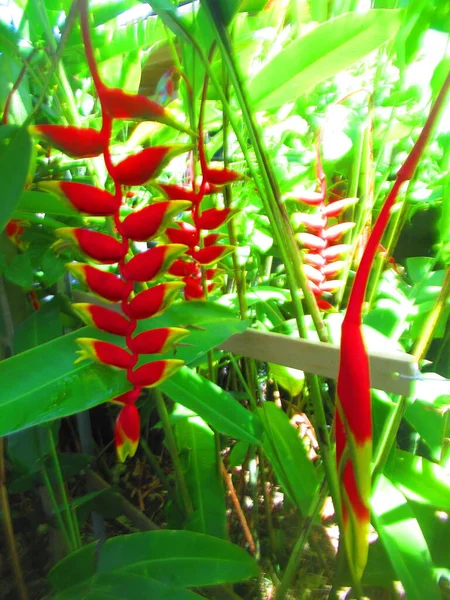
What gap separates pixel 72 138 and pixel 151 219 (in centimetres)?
7

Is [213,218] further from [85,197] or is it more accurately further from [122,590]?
[122,590]

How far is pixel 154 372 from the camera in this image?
356 mm

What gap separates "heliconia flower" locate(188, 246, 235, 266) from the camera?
0.45 metres

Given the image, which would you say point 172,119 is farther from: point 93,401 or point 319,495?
point 319,495

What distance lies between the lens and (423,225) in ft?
3.08

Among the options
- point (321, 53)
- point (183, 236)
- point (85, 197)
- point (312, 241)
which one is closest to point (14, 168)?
point (85, 197)

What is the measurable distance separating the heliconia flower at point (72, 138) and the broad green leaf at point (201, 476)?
405 mm

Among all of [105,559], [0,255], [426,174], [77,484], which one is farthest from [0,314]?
[426,174]

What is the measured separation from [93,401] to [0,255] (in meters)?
0.28

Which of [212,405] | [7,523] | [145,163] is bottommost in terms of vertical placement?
[7,523]

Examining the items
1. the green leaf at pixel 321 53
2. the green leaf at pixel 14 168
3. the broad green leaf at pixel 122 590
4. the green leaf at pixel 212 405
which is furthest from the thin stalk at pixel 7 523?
the green leaf at pixel 321 53

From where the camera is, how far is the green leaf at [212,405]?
1.53 feet

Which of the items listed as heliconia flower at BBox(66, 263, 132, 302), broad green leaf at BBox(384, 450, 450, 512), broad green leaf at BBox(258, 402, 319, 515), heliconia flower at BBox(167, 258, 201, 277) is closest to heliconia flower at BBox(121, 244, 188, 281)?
heliconia flower at BBox(66, 263, 132, 302)

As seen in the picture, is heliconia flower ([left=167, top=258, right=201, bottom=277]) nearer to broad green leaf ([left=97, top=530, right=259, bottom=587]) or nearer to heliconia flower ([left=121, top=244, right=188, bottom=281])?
heliconia flower ([left=121, top=244, right=188, bottom=281])
